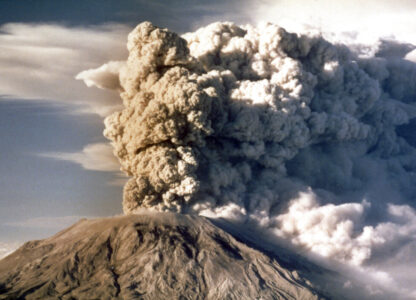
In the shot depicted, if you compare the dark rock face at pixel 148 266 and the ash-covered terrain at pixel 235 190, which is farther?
the ash-covered terrain at pixel 235 190

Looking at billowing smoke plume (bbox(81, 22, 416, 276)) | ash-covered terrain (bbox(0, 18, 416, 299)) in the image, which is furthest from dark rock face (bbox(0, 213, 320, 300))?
billowing smoke plume (bbox(81, 22, 416, 276))

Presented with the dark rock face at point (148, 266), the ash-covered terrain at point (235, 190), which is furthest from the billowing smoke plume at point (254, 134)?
the dark rock face at point (148, 266)

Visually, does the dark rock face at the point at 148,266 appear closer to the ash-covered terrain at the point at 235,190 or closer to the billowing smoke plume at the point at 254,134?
the ash-covered terrain at the point at 235,190

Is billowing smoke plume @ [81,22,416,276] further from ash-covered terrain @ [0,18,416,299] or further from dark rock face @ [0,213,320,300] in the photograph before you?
dark rock face @ [0,213,320,300]

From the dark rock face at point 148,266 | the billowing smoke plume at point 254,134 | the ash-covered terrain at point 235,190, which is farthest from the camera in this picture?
the billowing smoke plume at point 254,134

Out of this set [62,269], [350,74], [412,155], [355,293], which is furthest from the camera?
[412,155]

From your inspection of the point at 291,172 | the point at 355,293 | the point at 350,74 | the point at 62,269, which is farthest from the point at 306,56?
the point at 62,269

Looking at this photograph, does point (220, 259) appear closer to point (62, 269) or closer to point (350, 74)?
point (62, 269)
